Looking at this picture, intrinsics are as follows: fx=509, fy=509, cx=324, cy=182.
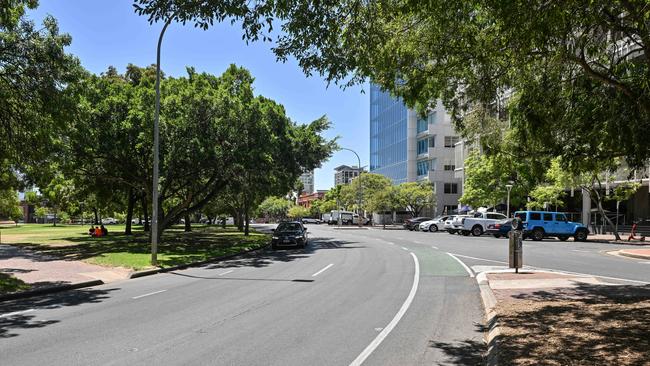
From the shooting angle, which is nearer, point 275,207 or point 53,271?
point 53,271

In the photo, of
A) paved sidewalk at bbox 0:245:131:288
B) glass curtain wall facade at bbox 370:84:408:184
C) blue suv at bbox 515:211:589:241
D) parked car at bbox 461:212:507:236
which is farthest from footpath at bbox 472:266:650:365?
glass curtain wall facade at bbox 370:84:408:184

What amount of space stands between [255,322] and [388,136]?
87.4 m

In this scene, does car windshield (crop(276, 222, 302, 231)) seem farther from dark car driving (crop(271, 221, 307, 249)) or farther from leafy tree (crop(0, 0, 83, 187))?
leafy tree (crop(0, 0, 83, 187))

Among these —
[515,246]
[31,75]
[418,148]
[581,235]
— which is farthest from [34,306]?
[418,148]

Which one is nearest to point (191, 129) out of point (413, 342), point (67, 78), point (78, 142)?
point (78, 142)

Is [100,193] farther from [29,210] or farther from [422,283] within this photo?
[29,210]

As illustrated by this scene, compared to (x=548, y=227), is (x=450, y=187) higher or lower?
higher

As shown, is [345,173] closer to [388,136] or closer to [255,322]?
[388,136]

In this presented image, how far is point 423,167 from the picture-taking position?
81500 millimetres

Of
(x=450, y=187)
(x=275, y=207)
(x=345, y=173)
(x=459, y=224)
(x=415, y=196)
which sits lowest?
(x=459, y=224)

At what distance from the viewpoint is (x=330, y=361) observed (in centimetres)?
653

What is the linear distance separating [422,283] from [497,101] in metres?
5.51

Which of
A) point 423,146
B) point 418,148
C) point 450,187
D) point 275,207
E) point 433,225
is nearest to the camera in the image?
point 433,225

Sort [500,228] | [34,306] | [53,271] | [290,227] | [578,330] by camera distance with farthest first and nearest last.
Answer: [500,228], [290,227], [53,271], [34,306], [578,330]
